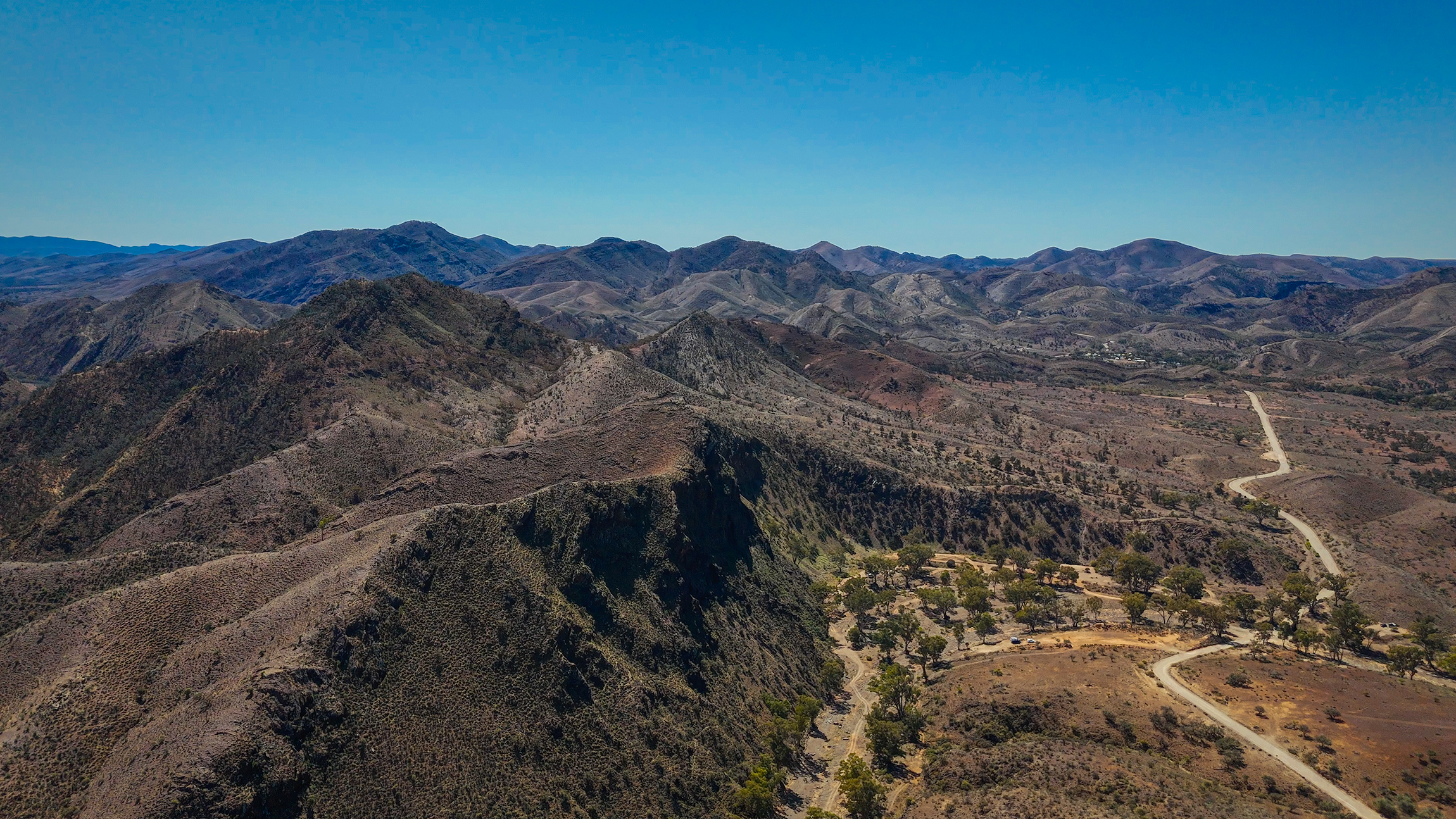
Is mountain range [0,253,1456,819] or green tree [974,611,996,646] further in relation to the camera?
green tree [974,611,996,646]

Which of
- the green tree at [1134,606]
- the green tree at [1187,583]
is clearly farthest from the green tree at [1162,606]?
the green tree at [1134,606]

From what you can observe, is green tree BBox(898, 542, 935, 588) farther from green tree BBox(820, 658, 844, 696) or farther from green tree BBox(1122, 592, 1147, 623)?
green tree BBox(820, 658, 844, 696)

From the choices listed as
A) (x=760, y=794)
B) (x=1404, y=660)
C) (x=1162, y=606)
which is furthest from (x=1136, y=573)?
(x=760, y=794)

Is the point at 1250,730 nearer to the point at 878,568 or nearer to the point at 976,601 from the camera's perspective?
the point at 976,601

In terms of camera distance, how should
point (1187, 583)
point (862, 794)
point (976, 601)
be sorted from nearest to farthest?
point (862, 794), point (976, 601), point (1187, 583)

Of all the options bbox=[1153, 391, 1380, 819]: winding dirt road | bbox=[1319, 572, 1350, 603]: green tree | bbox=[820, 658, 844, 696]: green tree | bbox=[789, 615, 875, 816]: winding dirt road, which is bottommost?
bbox=[789, 615, 875, 816]: winding dirt road

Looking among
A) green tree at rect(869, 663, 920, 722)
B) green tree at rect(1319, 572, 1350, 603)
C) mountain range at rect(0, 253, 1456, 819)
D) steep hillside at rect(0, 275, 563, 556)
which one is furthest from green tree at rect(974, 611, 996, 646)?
steep hillside at rect(0, 275, 563, 556)

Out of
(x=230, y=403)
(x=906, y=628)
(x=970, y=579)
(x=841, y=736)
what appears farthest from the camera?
(x=230, y=403)
